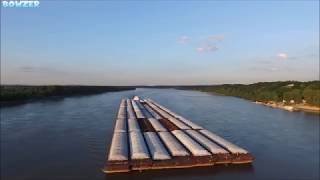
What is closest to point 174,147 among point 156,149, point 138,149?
point 156,149

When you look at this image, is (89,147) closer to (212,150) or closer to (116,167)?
(116,167)

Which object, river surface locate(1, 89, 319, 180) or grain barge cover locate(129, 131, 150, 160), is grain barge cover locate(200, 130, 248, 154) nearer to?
river surface locate(1, 89, 319, 180)

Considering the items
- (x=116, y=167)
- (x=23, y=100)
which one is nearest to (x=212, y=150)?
(x=116, y=167)

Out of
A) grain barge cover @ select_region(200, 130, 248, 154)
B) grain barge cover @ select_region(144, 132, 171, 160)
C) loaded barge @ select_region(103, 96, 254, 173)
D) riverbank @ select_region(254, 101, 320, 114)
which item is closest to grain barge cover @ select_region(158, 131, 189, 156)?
loaded barge @ select_region(103, 96, 254, 173)

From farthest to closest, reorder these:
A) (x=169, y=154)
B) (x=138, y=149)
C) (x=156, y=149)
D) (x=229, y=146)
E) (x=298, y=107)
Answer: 1. (x=298, y=107)
2. (x=229, y=146)
3. (x=156, y=149)
4. (x=169, y=154)
5. (x=138, y=149)

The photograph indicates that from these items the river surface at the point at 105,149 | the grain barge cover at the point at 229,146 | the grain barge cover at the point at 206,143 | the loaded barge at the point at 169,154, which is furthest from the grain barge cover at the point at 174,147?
Answer: the grain barge cover at the point at 229,146

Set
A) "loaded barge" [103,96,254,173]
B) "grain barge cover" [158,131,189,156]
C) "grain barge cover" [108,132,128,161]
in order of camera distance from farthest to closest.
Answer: "grain barge cover" [158,131,189,156]
"grain barge cover" [108,132,128,161]
"loaded barge" [103,96,254,173]

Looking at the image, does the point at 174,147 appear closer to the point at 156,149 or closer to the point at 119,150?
the point at 156,149

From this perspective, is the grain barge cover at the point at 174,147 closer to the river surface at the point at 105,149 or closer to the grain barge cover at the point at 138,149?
the river surface at the point at 105,149
